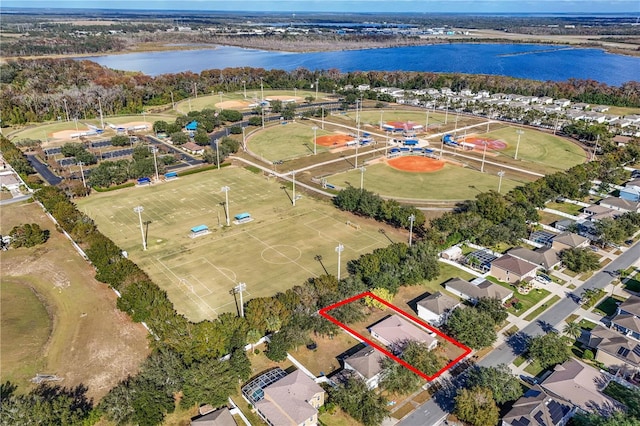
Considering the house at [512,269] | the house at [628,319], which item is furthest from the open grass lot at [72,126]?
the house at [628,319]

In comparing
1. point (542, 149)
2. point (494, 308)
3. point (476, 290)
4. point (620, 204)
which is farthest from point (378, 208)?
point (542, 149)

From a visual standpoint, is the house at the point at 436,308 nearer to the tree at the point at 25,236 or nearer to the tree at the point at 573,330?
the tree at the point at 573,330

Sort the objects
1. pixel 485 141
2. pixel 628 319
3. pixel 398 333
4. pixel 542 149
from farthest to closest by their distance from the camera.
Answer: pixel 485 141, pixel 542 149, pixel 628 319, pixel 398 333

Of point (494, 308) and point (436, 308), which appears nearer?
point (494, 308)

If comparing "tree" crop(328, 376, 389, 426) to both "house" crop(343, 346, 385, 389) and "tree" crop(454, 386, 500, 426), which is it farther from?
"tree" crop(454, 386, 500, 426)

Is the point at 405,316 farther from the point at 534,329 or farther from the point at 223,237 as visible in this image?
the point at 223,237

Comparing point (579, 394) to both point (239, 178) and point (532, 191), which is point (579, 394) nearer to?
point (532, 191)
